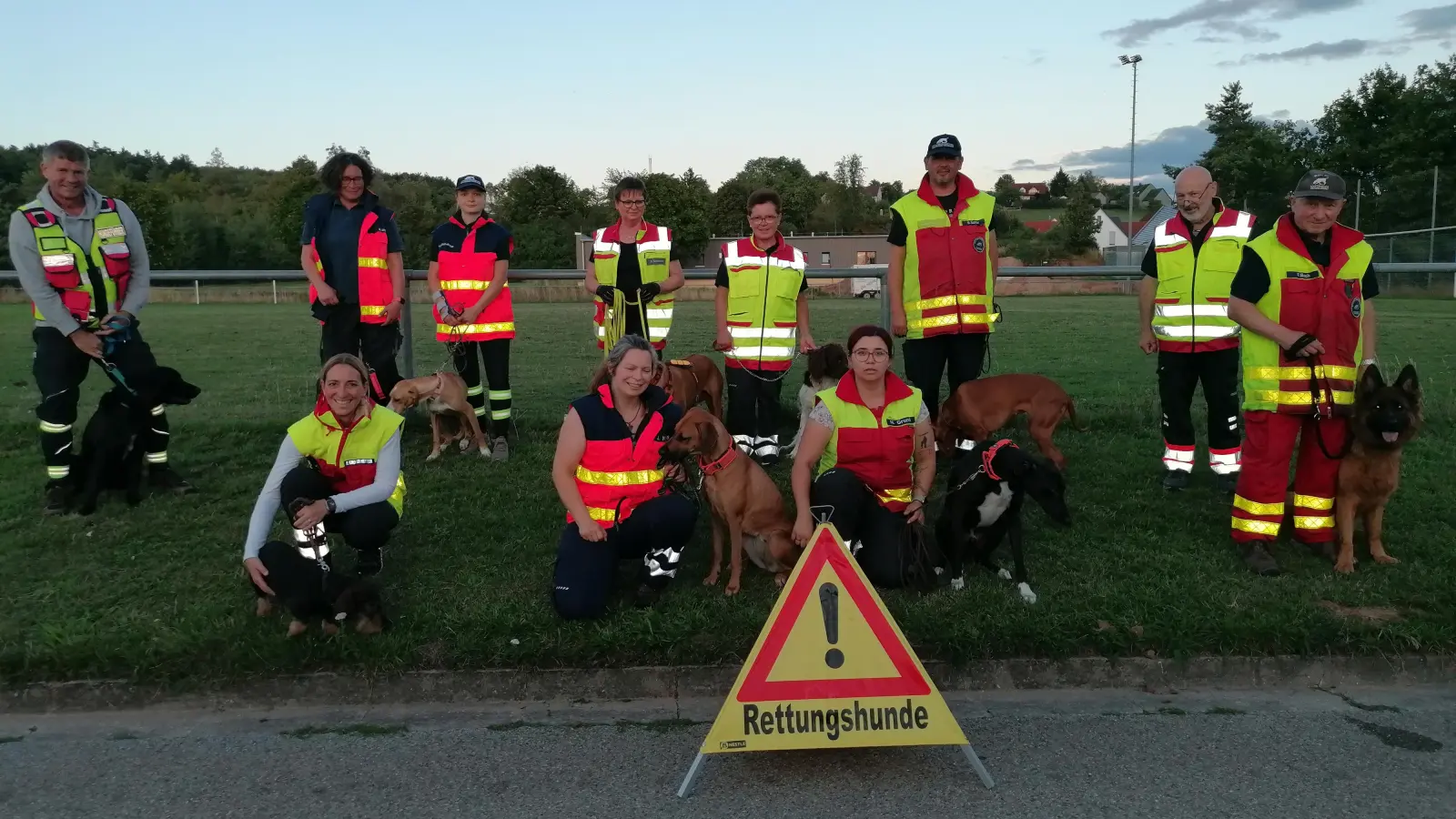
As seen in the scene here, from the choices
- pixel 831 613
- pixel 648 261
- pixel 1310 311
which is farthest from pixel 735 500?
pixel 1310 311

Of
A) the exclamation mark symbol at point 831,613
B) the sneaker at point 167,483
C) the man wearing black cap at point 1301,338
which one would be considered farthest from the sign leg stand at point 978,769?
the sneaker at point 167,483

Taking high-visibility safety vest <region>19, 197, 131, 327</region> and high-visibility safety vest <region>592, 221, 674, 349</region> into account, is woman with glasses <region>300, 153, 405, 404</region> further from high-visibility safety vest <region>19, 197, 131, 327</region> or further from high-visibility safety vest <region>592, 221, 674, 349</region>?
high-visibility safety vest <region>592, 221, 674, 349</region>

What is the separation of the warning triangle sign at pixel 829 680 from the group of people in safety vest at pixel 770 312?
135 centimetres

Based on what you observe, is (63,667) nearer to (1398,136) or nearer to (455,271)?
(455,271)

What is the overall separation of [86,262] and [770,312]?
13.6 ft

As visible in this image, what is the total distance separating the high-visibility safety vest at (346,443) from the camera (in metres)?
4.53

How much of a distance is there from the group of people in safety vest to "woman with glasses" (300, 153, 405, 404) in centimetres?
1

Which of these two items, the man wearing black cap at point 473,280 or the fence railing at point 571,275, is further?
the fence railing at point 571,275

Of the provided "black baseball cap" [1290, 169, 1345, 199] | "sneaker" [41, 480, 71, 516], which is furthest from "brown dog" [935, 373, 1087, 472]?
"sneaker" [41, 480, 71, 516]

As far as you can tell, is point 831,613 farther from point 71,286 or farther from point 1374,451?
point 71,286

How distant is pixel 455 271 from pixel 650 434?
3.10 m

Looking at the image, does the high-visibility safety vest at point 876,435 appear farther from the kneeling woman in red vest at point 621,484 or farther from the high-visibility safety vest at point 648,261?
the high-visibility safety vest at point 648,261

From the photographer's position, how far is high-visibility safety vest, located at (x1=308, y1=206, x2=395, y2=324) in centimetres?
652

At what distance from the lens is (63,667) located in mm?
3922
